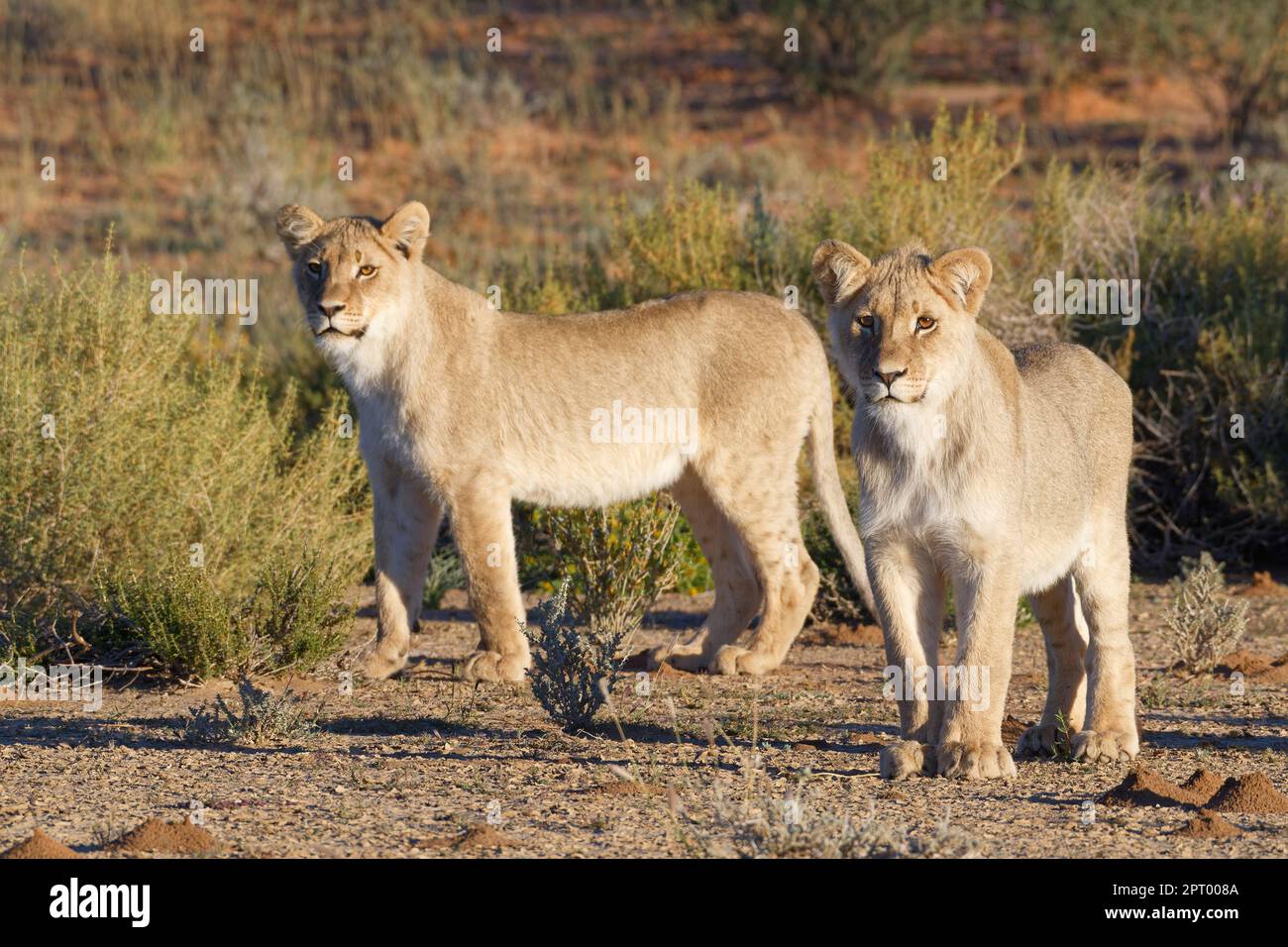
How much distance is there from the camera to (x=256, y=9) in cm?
2672

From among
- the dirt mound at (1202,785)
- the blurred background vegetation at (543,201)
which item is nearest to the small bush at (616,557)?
the blurred background vegetation at (543,201)

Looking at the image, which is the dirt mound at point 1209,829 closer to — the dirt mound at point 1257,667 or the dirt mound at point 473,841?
the dirt mound at point 473,841

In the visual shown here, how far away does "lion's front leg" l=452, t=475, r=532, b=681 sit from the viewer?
8188 millimetres

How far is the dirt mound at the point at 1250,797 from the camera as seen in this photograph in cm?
569

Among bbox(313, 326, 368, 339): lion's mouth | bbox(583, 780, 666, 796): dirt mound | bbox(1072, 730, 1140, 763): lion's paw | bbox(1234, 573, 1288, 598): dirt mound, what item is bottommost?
bbox(1234, 573, 1288, 598): dirt mound

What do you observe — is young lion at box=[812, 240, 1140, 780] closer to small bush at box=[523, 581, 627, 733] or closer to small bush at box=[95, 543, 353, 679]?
small bush at box=[523, 581, 627, 733]

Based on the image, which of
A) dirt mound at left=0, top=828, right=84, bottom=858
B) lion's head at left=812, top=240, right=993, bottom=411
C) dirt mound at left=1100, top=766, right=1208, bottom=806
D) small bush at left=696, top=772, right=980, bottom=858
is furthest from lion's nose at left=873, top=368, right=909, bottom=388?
dirt mound at left=0, top=828, right=84, bottom=858

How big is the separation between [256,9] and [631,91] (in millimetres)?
6323

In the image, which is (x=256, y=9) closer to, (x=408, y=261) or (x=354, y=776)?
(x=408, y=261)

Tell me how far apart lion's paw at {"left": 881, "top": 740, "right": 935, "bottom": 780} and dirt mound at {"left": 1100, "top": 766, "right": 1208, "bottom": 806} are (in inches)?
22.7

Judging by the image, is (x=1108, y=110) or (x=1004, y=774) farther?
(x=1108, y=110)

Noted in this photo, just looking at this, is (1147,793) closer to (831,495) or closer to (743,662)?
(743,662)

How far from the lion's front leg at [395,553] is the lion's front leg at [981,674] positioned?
10.2 feet
